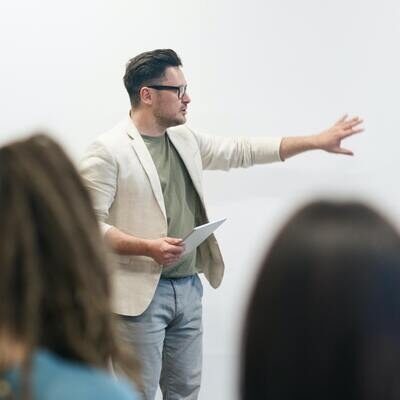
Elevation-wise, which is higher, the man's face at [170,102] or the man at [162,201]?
the man's face at [170,102]

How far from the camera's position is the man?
2641 millimetres

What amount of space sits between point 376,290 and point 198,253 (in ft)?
6.67

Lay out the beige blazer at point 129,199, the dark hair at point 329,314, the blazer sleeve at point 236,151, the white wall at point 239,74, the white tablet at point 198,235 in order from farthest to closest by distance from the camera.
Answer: the white wall at point 239,74, the blazer sleeve at point 236,151, the beige blazer at point 129,199, the white tablet at point 198,235, the dark hair at point 329,314

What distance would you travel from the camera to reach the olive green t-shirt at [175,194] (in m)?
2.72

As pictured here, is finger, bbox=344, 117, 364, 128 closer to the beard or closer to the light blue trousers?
the beard

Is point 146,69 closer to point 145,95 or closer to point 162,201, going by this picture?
point 145,95

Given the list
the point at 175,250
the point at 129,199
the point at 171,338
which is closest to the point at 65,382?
the point at 175,250

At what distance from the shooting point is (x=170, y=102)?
278cm

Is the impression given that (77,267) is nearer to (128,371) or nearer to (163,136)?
(128,371)

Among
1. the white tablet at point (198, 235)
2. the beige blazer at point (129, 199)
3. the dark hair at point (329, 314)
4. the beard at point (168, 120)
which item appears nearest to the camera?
the dark hair at point (329, 314)

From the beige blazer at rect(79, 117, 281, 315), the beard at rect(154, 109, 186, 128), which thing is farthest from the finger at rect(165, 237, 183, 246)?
the beard at rect(154, 109, 186, 128)

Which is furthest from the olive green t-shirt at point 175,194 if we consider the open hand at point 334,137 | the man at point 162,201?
the open hand at point 334,137

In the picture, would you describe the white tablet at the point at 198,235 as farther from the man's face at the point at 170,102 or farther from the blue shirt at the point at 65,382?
the blue shirt at the point at 65,382

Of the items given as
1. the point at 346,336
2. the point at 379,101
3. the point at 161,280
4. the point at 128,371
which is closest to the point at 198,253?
the point at 161,280
